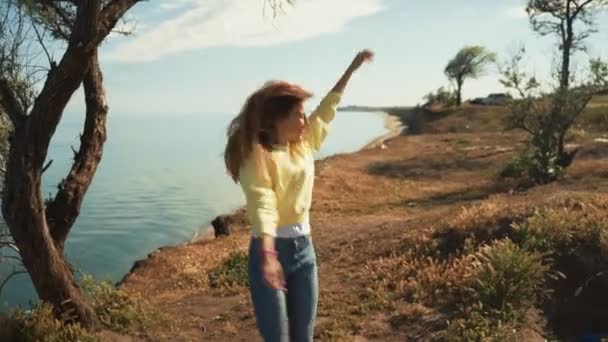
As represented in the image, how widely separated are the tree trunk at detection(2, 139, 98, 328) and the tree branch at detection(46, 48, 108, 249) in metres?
0.48

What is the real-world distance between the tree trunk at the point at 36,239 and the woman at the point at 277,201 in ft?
11.9

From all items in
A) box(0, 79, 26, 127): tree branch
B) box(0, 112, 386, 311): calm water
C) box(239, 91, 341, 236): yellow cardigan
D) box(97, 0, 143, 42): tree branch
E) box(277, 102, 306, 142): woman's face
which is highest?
box(97, 0, 143, 42): tree branch

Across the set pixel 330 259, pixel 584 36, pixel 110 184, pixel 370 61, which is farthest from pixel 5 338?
pixel 584 36

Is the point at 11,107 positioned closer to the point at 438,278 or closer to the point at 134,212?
the point at 438,278

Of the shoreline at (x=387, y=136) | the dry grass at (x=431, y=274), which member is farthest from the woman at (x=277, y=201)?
the shoreline at (x=387, y=136)

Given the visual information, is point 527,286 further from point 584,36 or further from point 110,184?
point 110,184

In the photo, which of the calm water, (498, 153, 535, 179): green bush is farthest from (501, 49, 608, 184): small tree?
the calm water

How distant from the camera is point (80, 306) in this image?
7.30 metres

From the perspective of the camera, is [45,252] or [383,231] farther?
[383,231]

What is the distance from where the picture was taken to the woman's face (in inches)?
158

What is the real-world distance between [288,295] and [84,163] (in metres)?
4.79

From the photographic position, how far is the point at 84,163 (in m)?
7.98

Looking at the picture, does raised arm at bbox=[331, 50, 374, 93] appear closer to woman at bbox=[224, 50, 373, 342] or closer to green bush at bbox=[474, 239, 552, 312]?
woman at bbox=[224, 50, 373, 342]

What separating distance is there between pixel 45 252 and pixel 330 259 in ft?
19.0
